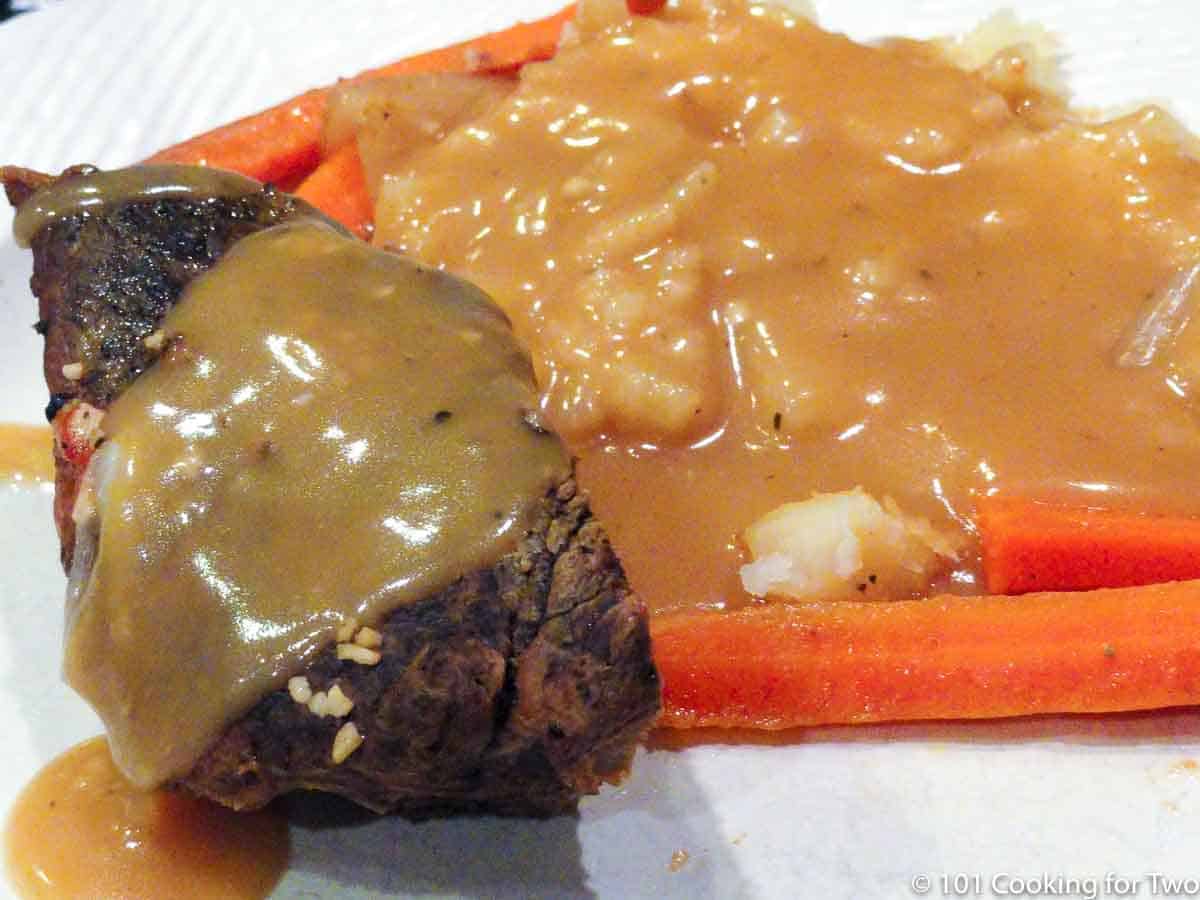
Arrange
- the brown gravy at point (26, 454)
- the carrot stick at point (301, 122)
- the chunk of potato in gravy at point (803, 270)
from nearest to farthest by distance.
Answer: the chunk of potato in gravy at point (803, 270) → the brown gravy at point (26, 454) → the carrot stick at point (301, 122)

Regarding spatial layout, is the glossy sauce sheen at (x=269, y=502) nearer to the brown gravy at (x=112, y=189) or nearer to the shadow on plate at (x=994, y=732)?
the brown gravy at (x=112, y=189)

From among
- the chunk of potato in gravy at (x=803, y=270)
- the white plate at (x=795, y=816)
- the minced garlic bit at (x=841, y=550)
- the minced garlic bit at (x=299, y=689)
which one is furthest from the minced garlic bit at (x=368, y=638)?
the minced garlic bit at (x=841, y=550)

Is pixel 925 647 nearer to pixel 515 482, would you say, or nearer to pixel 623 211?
pixel 515 482

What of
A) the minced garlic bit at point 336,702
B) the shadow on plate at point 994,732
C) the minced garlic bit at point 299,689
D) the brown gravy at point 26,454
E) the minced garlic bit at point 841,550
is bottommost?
the shadow on plate at point 994,732

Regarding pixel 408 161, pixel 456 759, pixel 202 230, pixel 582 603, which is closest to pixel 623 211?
pixel 408 161

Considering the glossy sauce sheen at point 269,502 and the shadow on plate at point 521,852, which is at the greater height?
the glossy sauce sheen at point 269,502

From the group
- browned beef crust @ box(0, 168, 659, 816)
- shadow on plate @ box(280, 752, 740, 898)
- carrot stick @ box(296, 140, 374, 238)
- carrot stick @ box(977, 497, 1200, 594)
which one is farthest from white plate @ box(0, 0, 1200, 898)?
carrot stick @ box(296, 140, 374, 238)

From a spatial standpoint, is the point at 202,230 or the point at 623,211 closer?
the point at 202,230
